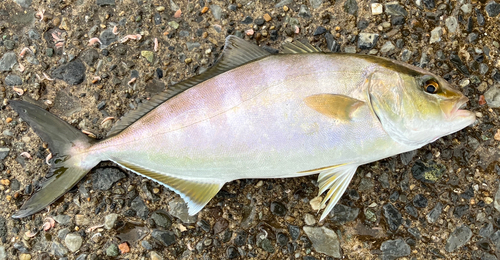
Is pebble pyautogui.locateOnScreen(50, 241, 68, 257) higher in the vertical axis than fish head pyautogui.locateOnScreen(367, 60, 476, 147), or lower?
lower

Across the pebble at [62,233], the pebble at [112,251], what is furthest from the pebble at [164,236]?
the pebble at [62,233]

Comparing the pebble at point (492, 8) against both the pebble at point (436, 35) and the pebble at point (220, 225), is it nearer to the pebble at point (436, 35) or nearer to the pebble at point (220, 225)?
the pebble at point (436, 35)

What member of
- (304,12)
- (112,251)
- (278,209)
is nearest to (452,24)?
(304,12)

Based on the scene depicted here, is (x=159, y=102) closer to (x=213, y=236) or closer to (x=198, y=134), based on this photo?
(x=198, y=134)

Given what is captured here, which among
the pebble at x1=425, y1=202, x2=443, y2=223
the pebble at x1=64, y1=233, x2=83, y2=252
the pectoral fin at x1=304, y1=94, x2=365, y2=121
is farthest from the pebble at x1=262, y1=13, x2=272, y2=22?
the pebble at x1=64, y1=233, x2=83, y2=252

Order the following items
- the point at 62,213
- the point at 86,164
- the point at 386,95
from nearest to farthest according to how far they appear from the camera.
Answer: the point at 386,95
the point at 86,164
the point at 62,213

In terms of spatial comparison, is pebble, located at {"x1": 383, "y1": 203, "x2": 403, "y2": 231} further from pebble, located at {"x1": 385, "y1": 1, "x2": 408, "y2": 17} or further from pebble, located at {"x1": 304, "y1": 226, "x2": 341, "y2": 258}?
pebble, located at {"x1": 385, "y1": 1, "x2": 408, "y2": 17}

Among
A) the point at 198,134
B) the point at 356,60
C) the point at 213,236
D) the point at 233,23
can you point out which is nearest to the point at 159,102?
the point at 198,134
